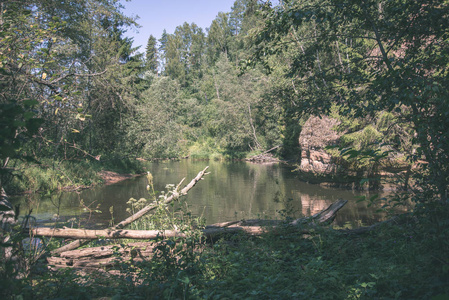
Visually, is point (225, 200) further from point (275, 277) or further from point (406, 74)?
point (406, 74)

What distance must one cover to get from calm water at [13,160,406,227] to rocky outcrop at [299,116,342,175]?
110 cm

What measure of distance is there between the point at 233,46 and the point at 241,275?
62786 mm

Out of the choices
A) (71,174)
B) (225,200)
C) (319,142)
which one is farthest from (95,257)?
(319,142)

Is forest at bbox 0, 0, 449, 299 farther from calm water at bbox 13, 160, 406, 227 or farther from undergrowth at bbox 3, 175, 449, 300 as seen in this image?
calm water at bbox 13, 160, 406, 227

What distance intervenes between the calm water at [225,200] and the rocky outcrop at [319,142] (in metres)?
1.10

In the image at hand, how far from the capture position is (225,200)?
14062 mm

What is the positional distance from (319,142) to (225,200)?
6190 millimetres

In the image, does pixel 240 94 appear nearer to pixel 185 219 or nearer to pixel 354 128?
pixel 354 128

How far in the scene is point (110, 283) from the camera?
393 centimetres

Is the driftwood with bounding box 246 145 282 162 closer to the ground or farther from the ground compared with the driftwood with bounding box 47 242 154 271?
farther from the ground

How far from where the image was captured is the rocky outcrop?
1634cm

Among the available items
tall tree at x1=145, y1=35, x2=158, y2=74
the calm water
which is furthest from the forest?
tall tree at x1=145, y1=35, x2=158, y2=74

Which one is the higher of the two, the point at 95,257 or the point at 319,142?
the point at 319,142

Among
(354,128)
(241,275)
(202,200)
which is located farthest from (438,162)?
(354,128)
